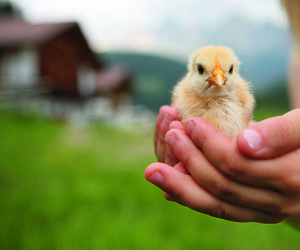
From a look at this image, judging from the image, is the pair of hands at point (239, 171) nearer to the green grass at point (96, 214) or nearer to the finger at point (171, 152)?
the finger at point (171, 152)

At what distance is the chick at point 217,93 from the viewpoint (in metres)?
1.09

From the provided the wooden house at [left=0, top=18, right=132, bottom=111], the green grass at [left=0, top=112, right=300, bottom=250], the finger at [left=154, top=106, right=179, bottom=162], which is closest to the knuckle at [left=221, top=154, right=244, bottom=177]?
the finger at [left=154, top=106, right=179, bottom=162]

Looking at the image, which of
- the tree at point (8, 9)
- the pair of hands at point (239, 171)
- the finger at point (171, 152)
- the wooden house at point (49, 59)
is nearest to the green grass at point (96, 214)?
the finger at point (171, 152)

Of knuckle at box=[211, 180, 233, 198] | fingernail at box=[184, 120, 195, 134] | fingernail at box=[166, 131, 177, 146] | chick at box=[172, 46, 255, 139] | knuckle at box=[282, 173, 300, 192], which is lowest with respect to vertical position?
knuckle at box=[211, 180, 233, 198]

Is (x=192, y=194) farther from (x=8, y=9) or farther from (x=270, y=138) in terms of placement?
(x=8, y=9)

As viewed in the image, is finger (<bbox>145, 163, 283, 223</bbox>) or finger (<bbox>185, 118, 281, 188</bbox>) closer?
finger (<bbox>185, 118, 281, 188</bbox>)

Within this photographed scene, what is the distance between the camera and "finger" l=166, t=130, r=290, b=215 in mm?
912

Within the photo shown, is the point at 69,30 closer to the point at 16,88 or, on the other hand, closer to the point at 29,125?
the point at 16,88

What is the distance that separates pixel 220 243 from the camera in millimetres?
2844

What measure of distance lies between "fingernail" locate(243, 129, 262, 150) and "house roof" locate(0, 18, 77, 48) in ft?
30.4

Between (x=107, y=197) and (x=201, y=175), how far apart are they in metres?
2.93

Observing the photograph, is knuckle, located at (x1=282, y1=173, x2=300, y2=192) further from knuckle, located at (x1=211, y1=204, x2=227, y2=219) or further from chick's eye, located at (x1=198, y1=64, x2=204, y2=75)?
chick's eye, located at (x1=198, y1=64, x2=204, y2=75)

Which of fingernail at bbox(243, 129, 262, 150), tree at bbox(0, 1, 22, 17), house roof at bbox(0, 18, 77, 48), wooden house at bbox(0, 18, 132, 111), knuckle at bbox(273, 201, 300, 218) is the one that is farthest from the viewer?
tree at bbox(0, 1, 22, 17)

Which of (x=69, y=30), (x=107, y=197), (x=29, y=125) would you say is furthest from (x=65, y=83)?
(x=107, y=197)
